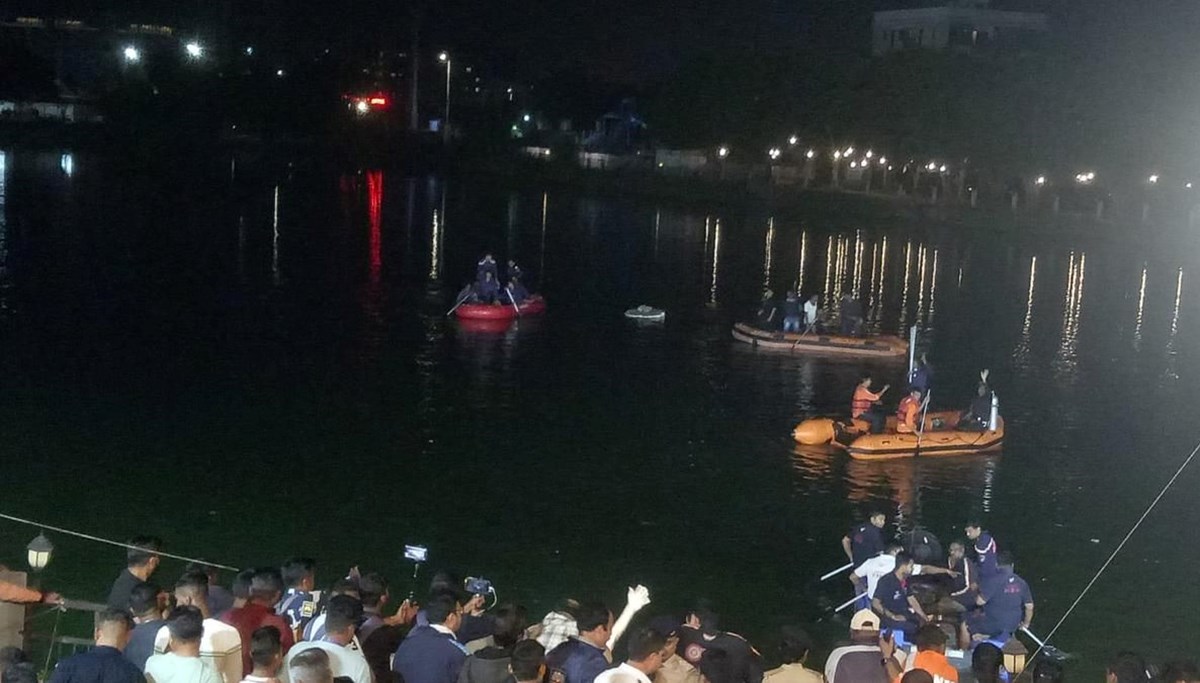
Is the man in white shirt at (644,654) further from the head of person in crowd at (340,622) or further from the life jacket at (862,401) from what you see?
the life jacket at (862,401)

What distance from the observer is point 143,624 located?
8.12 metres

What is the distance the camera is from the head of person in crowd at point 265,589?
8.78 m

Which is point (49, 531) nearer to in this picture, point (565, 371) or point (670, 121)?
point (565, 371)

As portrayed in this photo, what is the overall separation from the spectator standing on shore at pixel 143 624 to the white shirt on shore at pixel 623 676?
8.18ft

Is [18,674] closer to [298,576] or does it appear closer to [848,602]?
[298,576]

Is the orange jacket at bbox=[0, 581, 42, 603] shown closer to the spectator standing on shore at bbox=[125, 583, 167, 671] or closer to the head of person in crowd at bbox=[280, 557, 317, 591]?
the spectator standing on shore at bbox=[125, 583, 167, 671]

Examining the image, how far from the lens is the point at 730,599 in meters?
16.7

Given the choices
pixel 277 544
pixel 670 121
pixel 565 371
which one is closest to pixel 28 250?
pixel 565 371

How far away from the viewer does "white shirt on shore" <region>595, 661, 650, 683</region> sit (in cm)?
719

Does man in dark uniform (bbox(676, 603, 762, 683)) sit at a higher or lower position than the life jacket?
higher

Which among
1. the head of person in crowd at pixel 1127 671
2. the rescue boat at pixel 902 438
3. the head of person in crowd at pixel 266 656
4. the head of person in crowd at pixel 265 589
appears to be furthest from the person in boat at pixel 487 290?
the head of person in crowd at pixel 266 656

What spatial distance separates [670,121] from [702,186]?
913cm

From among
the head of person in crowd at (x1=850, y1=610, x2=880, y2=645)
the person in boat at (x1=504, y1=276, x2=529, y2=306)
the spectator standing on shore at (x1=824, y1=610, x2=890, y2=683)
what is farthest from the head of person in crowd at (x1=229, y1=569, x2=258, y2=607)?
the person in boat at (x1=504, y1=276, x2=529, y2=306)

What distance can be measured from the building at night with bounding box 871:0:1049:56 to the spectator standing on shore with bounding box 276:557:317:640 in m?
113
